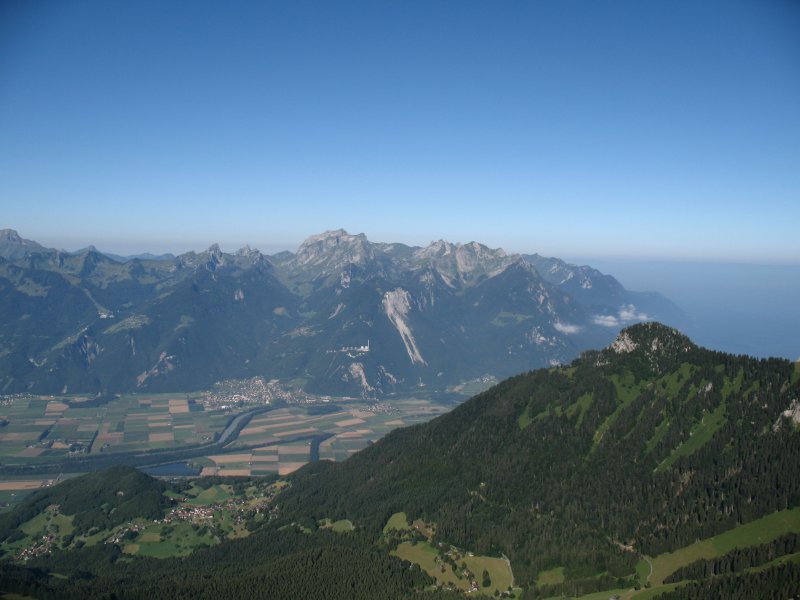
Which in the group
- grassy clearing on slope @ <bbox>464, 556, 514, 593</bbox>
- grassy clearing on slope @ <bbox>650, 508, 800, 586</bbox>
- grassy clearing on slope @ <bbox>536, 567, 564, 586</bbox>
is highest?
grassy clearing on slope @ <bbox>650, 508, 800, 586</bbox>

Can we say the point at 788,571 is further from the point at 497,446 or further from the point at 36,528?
the point at 36,528

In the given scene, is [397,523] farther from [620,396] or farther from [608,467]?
[620,396]

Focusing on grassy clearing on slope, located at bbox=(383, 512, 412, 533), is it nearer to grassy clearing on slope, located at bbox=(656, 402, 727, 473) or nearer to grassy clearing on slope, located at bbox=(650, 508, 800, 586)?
grassy clearing on slope, located at bbox=(650, 508, 800, 586)

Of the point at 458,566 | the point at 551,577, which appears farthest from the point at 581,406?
the point at 458,566

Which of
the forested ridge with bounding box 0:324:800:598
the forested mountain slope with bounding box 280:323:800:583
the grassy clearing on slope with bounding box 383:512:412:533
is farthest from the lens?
the grassy clearing on slope with bounding box 383:512:412:533

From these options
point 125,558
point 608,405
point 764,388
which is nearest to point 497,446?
point 608,405

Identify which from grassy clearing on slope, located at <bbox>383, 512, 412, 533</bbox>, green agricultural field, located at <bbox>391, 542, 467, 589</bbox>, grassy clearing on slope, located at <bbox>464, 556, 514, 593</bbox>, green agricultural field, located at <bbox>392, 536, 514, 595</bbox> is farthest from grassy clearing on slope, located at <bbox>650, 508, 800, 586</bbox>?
grassy clearing on slope, located at <bbox>383, 512, 412, 533</bbox>
